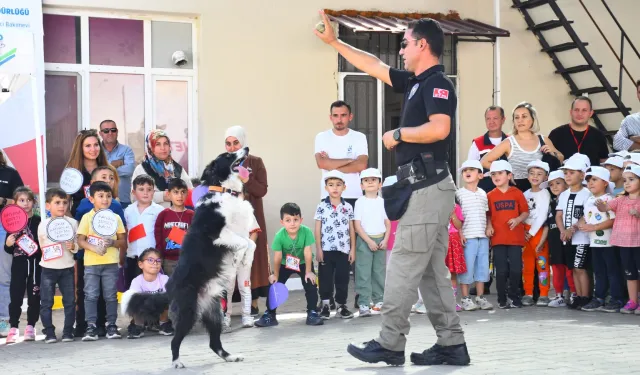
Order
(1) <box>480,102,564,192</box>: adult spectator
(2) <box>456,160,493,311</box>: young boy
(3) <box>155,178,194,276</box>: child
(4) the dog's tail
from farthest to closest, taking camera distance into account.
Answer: (1) <box>480,102,564,192</box>: adult spectator → (2) <box>456,160,493,311</box>: young boy → (3) <box>155,178,194,276</box>: child → (4) the dog's tail

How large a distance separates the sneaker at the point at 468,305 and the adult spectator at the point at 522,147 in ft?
5.30

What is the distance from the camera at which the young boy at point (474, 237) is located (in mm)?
10133

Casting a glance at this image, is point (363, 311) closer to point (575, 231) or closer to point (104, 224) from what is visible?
point (575, 231)

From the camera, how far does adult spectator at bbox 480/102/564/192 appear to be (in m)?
10.6

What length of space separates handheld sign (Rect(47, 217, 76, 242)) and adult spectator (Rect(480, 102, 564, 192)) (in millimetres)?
4862

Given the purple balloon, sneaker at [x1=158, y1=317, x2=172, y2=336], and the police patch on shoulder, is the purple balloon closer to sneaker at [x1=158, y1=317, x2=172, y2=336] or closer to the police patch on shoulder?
sneaker at [x1=158, y1=317, x2=172, y2=336]

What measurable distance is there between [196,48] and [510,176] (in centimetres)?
439

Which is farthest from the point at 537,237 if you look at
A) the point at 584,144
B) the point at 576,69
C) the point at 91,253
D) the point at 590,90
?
the point at 91,253

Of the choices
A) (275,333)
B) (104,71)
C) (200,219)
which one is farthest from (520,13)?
(200,219)

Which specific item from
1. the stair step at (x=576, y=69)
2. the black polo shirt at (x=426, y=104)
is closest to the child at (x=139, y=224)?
the black polo shirt at (x=426, y=104)

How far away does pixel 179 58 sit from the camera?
1181cm

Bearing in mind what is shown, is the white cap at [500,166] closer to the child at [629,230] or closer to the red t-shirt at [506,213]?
the red t-shirt at [506,213]

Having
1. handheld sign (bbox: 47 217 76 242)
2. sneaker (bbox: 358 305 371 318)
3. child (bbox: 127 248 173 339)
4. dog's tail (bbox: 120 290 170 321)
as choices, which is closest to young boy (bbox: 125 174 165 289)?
child (bbox: 127 248 173 339)

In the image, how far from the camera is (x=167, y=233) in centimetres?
923
